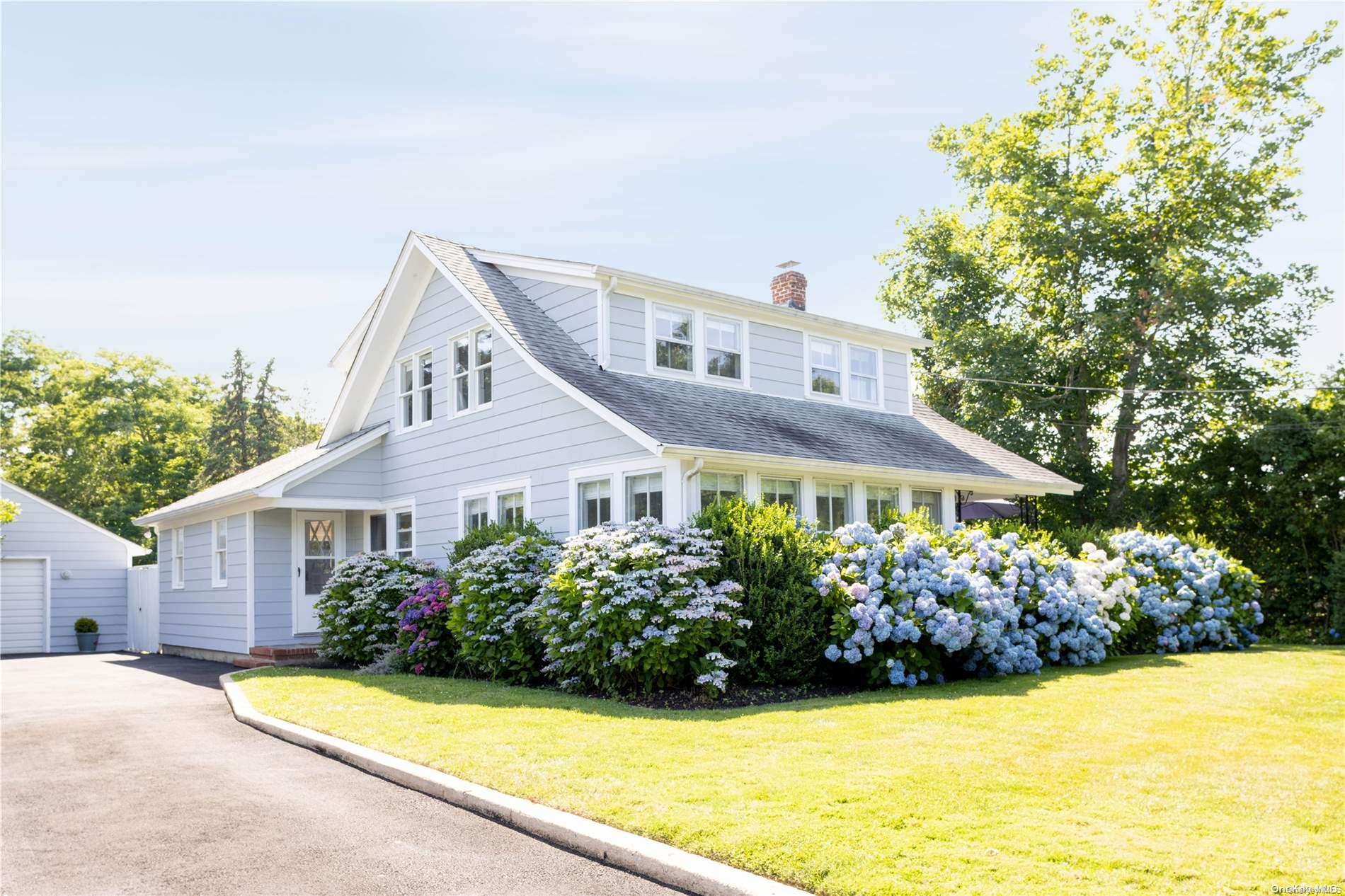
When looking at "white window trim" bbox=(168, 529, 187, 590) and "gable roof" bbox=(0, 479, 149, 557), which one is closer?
"white window trim" bbox=(168, 529, 187, 590)

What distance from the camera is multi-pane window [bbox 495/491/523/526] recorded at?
1500 centimetres

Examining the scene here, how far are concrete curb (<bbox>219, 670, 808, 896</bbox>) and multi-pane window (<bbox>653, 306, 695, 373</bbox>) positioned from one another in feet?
27.8

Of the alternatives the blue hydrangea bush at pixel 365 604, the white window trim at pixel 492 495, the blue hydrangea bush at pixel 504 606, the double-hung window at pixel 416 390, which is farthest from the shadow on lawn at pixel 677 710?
the double-hung window at pixel 416 390

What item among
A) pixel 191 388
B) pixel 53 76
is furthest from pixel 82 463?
pixel 53 76

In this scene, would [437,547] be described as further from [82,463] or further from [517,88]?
[82,463]

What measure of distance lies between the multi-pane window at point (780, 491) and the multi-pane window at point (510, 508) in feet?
12.2

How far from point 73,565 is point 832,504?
20442 mm

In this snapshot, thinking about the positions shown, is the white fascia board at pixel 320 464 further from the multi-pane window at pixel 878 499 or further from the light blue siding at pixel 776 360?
the multi-pane window at pixel 878 499

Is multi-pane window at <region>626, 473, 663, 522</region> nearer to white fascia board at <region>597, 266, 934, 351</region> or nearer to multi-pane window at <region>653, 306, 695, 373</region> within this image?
multi-pane window at <region>653, 306, 695, 373</region>

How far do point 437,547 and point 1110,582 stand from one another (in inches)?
422

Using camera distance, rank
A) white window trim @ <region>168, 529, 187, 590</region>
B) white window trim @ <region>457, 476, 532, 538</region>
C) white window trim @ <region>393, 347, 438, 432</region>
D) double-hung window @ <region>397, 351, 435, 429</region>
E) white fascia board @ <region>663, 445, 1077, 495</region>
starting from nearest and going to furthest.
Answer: white fascia board @ <region>663, 445, 1077, 495</region> → white window trim @ <region>457, 476, 532, 538</region> → white window trim @ <region>393, 347, 438, 432</region> → double-hung window @ <region>397, 351, 435, 429</region> → white window trim @ <region>168, 529, 187, 590</region>

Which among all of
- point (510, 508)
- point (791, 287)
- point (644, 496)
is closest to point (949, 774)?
point (644, 496)

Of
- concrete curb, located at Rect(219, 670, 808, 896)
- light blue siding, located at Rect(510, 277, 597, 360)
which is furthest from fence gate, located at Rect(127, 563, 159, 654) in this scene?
concrete curb, located at Rect(219, 670, 808, 896)

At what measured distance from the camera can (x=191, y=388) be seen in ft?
152
